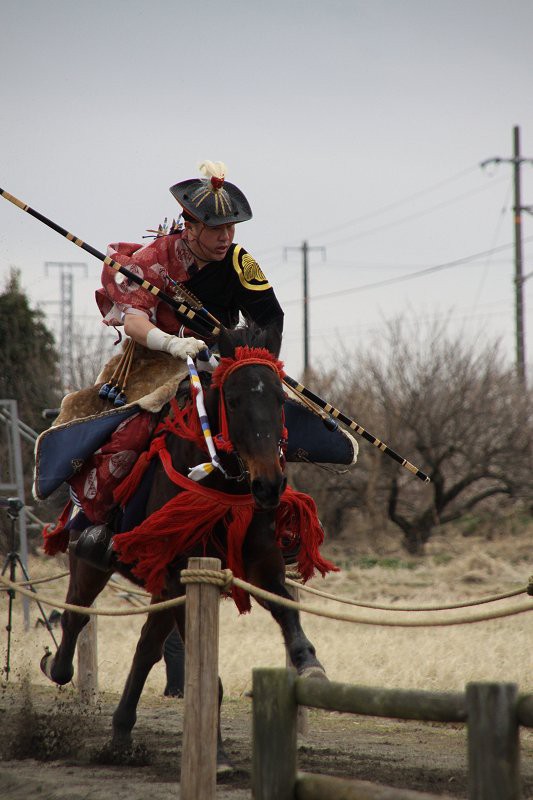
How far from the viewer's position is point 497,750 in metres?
3.14

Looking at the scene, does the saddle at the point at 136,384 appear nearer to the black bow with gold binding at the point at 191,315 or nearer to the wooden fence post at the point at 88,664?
the black bow with gold binding at the point at 191,315

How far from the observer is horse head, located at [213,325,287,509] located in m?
4.71

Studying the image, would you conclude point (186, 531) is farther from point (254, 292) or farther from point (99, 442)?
point (254, 292)

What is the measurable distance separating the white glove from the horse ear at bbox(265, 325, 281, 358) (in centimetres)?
35

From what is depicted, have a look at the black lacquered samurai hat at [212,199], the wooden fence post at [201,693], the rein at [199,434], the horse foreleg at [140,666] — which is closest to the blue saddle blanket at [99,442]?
the rein at [199,434]

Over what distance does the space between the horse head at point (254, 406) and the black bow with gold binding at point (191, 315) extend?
1.40 feet

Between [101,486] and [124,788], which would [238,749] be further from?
[101,486]

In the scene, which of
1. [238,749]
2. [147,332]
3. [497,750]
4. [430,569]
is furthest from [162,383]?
[430,569]

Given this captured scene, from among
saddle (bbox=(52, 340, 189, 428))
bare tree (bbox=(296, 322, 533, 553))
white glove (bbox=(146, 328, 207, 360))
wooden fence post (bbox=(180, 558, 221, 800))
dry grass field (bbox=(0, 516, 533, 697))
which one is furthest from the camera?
bare tree (bbox=(296, 322, 533, 553))

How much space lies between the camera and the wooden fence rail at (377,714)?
3.14 m

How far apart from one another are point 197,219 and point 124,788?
9.45ft

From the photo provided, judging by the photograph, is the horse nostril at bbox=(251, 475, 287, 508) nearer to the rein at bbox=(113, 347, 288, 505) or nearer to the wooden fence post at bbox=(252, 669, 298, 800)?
the rein at bbox=(113, 347, 288, 505)

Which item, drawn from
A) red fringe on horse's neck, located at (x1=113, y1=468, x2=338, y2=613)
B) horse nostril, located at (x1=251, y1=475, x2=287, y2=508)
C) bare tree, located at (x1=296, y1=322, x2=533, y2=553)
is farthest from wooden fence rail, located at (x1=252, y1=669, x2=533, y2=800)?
bare tree, located at (x1=296, y1=322, x2=533, y2=553)

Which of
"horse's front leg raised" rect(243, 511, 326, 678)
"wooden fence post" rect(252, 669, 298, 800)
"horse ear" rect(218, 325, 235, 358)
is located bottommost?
"wooden fence post" rect(252, 669, 298, 800)
